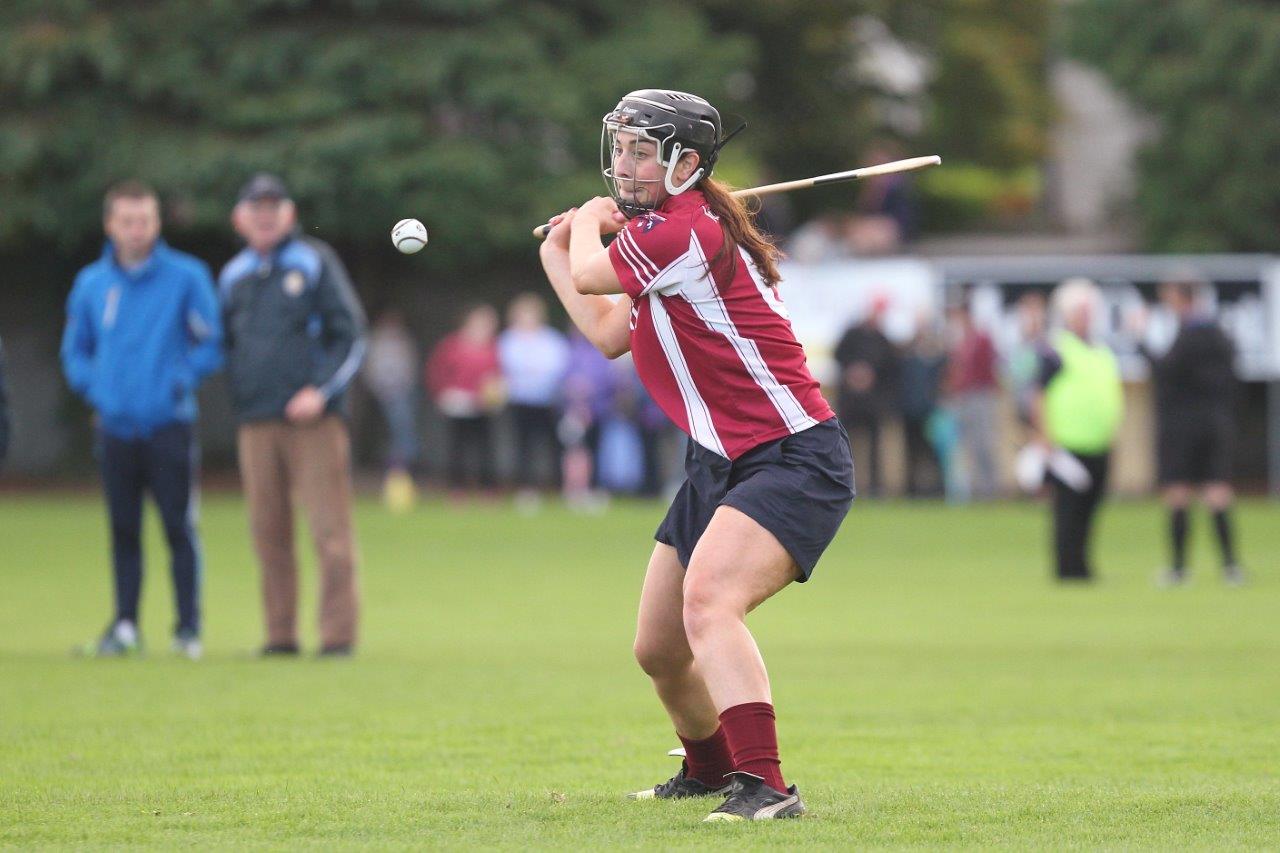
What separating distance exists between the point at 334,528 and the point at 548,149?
17.3m

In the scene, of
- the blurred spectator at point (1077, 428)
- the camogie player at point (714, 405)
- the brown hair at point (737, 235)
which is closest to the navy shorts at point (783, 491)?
the camogie player at point (714, 405)

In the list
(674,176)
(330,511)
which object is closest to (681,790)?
(674,176)

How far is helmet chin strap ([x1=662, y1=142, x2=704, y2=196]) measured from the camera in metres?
6.12

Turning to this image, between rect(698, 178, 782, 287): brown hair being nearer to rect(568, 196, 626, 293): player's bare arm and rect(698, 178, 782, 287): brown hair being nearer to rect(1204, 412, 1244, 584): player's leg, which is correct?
rect(568, 196, 626, 293): player's bare arm

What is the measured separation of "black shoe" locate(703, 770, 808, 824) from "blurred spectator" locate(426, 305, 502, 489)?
18370mm

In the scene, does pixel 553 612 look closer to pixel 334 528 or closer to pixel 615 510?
pixel 334 528

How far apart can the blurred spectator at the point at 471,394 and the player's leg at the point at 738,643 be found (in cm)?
1832

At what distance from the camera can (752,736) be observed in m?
5.99

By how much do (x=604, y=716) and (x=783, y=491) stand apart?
10.0ft

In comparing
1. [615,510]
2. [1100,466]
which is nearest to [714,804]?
[1100,466]

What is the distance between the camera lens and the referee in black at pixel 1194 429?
52.0 feet

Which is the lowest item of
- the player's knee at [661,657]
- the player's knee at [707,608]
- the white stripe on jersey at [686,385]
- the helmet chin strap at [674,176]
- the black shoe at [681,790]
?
the black shoe at [681,790]

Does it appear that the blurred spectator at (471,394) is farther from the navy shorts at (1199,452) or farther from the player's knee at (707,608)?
the player's knee at (707,608)

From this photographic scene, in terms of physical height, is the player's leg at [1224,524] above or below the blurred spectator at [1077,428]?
below
